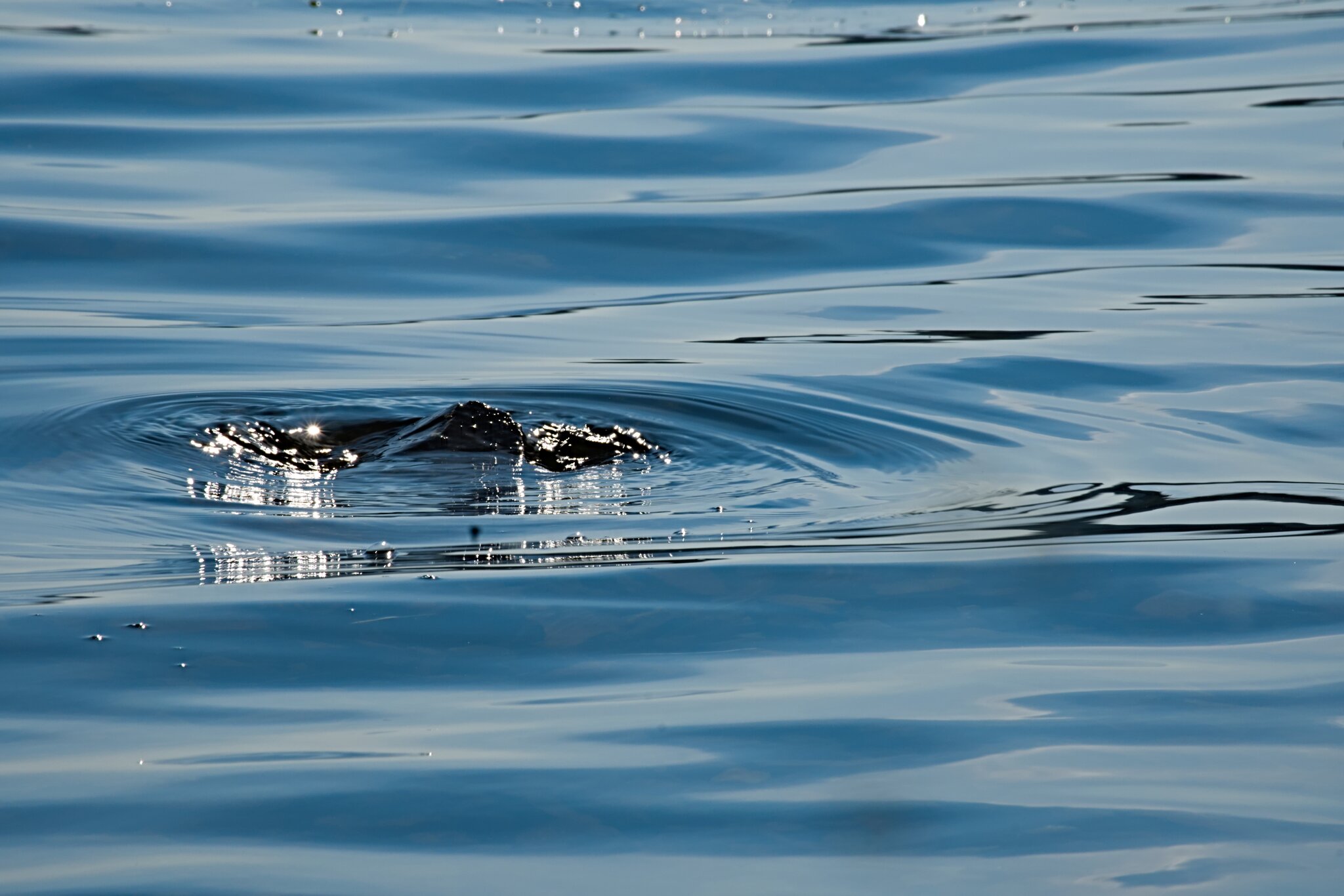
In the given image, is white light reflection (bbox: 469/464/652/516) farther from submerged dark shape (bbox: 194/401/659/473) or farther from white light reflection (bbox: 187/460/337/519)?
white light reflection (bbox: 187/460/337/519)

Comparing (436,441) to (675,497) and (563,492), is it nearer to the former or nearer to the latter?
(563,492)

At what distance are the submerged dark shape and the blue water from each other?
9 centimetres

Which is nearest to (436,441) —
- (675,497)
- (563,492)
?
(563,492)

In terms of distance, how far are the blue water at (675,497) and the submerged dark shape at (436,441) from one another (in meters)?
0.09

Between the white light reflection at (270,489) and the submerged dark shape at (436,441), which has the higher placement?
the submerged dark shape at (436,441)

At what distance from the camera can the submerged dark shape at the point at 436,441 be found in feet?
18.1

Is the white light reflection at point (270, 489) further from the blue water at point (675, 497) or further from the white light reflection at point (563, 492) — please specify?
the white light reflection at point (563, 492)

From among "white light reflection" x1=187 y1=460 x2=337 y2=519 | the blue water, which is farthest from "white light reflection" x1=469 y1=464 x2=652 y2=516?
"white light reflection" x1=187 y1=460 x2=337 y2=519

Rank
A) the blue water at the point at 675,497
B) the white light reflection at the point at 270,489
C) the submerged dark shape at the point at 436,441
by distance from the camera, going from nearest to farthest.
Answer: the blue water at the point at 675,497 < the white light reflection at the point at 270,489 < the submerged dark shape at the point at 436,441

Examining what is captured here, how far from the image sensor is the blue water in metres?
3.07

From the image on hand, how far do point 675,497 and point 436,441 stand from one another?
0.78 meters

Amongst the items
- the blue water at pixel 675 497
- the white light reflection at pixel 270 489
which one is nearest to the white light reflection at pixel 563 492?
the blue water at pixel 675 497

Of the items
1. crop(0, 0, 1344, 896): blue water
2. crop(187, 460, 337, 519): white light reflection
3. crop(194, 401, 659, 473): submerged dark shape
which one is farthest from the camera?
crop(194, 401, 659, 473): submerged dark shape

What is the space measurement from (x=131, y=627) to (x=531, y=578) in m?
0.90
